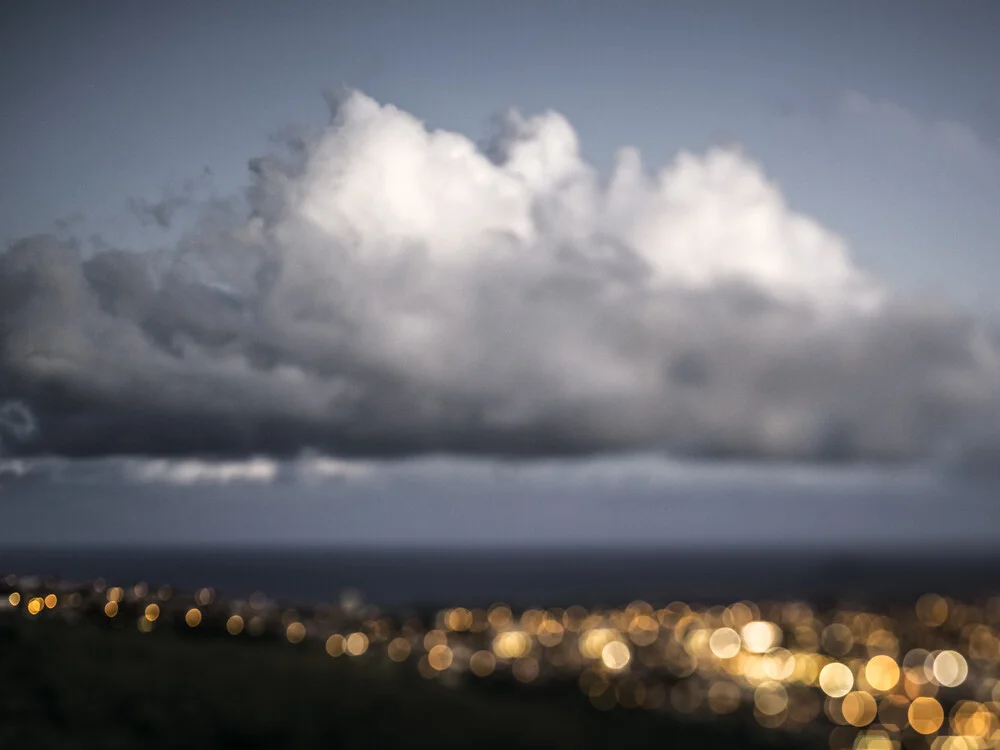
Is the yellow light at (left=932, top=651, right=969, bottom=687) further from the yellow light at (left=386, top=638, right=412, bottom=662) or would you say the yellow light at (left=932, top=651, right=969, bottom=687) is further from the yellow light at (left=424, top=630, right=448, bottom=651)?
the yellow light at (left=386, top=638, right=412, bottom=662)

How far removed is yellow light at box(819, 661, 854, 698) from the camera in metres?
32.9

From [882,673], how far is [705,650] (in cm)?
719

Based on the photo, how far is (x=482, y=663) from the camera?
115ft

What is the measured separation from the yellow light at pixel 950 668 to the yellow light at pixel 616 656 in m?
10.1

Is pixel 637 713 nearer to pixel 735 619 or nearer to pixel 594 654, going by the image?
pixel 594 654

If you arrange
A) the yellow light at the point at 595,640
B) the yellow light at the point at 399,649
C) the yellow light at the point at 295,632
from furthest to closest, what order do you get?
the yellow light at the point at 295,632
the yellow light at the point at 595,640
the yellow light at the point at 399,649

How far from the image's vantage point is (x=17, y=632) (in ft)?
102

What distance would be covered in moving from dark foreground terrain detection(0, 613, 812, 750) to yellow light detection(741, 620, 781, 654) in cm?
1322

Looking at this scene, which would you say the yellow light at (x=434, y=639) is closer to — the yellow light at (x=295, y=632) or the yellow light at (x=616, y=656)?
the yellow light at (x=295, y=632)

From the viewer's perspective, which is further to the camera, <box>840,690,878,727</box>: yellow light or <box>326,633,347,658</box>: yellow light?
<box>326,633,347,658</box>: yellow light

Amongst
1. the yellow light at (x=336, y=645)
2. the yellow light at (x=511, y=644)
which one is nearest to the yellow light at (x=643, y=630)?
the yellow light at (x=511, y=644)

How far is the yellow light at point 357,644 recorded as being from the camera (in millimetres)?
37188

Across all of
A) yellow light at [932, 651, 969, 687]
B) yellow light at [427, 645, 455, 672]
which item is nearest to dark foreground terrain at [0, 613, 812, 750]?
yellow light at [427, 645, 455, 672]

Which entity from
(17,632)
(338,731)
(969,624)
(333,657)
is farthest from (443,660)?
(969,624)
